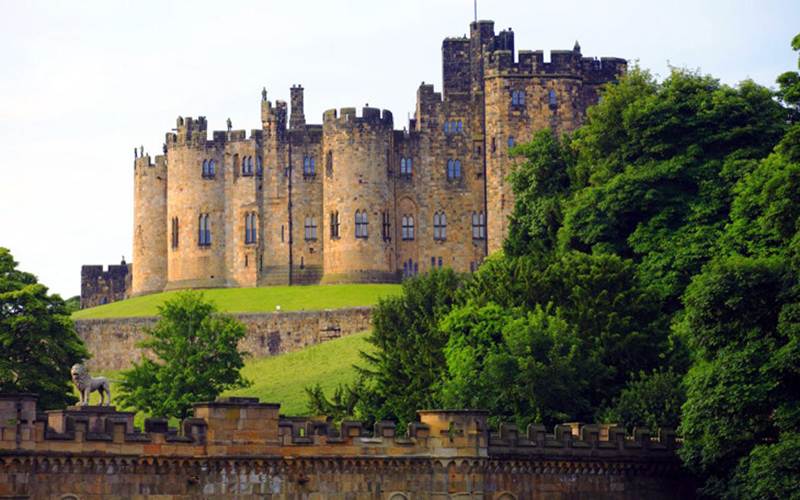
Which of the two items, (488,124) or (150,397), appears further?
(488,124)

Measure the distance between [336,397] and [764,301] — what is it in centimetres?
2960

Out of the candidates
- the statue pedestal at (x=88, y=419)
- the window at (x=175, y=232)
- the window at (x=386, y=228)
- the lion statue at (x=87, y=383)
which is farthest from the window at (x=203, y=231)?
the statue pedestal at (x=88, y=419)

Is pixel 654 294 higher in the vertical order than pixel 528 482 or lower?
higher

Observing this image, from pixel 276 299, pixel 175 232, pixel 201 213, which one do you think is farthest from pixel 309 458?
pixel 175 232

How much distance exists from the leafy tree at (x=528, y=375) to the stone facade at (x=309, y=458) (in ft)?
14.5

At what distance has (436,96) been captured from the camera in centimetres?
13962

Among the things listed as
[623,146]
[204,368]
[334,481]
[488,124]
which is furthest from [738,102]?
[488,124]

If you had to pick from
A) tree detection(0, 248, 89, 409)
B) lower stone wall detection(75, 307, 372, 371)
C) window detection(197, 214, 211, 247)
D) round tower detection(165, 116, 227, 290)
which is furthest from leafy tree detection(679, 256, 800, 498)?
window detection(197, 214, 211, 247)

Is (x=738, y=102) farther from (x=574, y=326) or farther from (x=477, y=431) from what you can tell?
(x=477, y=431)

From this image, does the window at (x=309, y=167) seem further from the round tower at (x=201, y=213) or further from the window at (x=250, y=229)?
the round tower at (x=201, y=213)

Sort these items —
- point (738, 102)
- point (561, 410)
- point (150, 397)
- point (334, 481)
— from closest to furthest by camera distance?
point (334, 481) → point (561, 410) → point (738, 102) → point (150, 397)

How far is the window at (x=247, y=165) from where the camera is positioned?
141625 mm

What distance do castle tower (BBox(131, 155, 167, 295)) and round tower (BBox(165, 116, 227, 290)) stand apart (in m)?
3.53

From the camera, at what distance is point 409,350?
84000 millimetres
